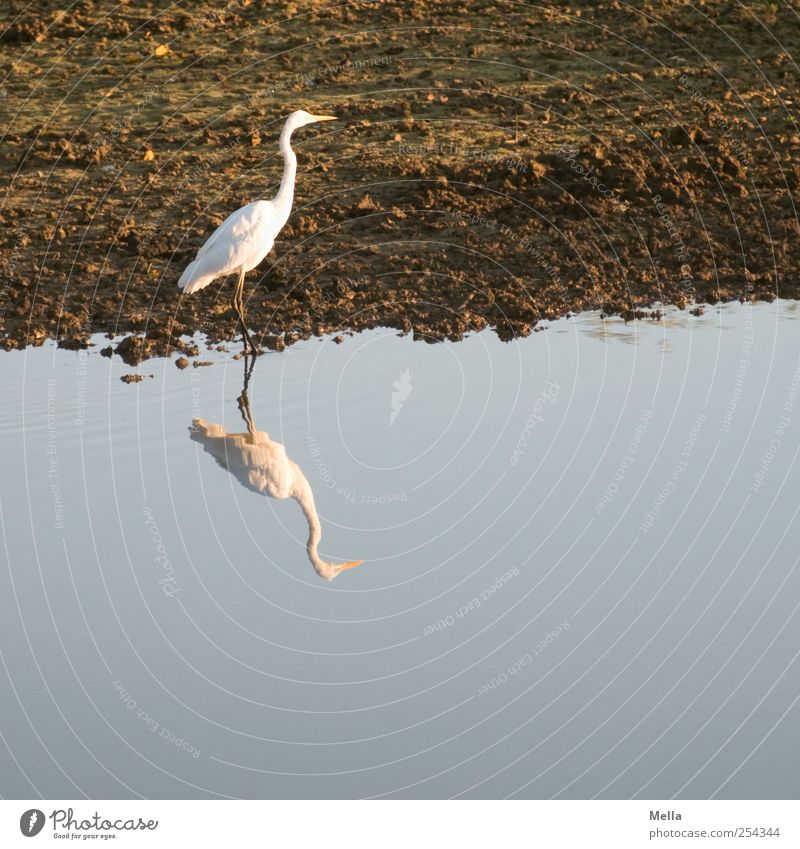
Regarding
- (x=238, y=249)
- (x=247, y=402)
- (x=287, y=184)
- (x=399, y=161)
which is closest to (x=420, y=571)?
(x=247, y=402)

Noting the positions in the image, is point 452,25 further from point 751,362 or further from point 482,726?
point 482,726

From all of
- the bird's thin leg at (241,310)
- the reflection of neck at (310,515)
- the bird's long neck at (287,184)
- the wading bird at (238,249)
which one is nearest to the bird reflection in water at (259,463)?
the reflection of neck at (310,515)

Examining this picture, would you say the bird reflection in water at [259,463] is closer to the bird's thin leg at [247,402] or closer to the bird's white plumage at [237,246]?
the bird's thin leg at [247,402]

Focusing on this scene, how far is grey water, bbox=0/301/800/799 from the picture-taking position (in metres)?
6.80

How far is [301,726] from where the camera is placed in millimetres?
7047

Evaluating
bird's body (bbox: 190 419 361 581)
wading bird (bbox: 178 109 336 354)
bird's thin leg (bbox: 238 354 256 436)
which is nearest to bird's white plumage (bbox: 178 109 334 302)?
wading bird (bbox: 178 109 336 354)

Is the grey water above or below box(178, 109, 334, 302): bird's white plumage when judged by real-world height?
below

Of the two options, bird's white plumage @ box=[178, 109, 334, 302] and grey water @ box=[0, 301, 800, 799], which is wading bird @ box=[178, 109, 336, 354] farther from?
grey water @ box=[0, 301, 800, 799]

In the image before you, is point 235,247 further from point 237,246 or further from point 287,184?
point 287,184

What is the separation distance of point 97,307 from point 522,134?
17.7 ft

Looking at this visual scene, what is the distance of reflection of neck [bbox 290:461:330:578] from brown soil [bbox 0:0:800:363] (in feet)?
8.06

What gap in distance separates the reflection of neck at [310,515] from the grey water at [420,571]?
0.06m

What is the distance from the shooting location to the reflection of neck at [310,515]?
8.69 meters

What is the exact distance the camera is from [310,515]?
9297 mm
